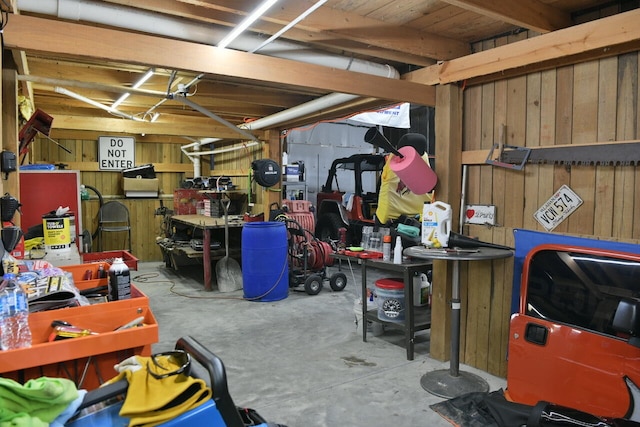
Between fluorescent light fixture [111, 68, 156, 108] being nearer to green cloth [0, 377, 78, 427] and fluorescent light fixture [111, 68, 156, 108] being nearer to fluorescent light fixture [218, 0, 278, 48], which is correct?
fluorescent light fixture [218, 0, 278, 48]

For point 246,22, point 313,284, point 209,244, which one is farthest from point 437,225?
point 209,244

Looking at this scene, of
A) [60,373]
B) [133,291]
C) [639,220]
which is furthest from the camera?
[639,220]

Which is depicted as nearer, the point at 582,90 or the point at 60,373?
the point at 60,373

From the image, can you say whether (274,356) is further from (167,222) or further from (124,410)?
(167,222)

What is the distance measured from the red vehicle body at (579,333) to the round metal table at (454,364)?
1.30ft

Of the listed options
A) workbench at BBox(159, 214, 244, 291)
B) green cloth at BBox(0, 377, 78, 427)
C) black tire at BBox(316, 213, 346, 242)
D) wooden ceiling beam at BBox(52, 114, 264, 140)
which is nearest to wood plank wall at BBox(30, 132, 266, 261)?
workbench at BBox(159, 214, 244, 291)

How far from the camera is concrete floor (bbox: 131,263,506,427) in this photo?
2789mm

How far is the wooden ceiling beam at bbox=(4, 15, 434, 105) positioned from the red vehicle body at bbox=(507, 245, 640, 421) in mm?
1623

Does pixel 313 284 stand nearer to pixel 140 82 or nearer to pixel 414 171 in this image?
pixel 414 171

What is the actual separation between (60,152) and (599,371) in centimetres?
881

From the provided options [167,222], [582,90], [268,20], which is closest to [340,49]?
[268,20]

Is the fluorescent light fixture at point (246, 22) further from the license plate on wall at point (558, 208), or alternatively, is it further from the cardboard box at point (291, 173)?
the cardboard box at point (291, 173)

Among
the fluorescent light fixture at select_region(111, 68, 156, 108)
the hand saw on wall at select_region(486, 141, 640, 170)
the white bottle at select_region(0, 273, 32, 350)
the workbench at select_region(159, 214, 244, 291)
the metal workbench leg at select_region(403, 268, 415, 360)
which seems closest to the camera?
the white bottle at select_region(0, 273, 32, 350)

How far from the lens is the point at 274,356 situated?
3.70 meters
